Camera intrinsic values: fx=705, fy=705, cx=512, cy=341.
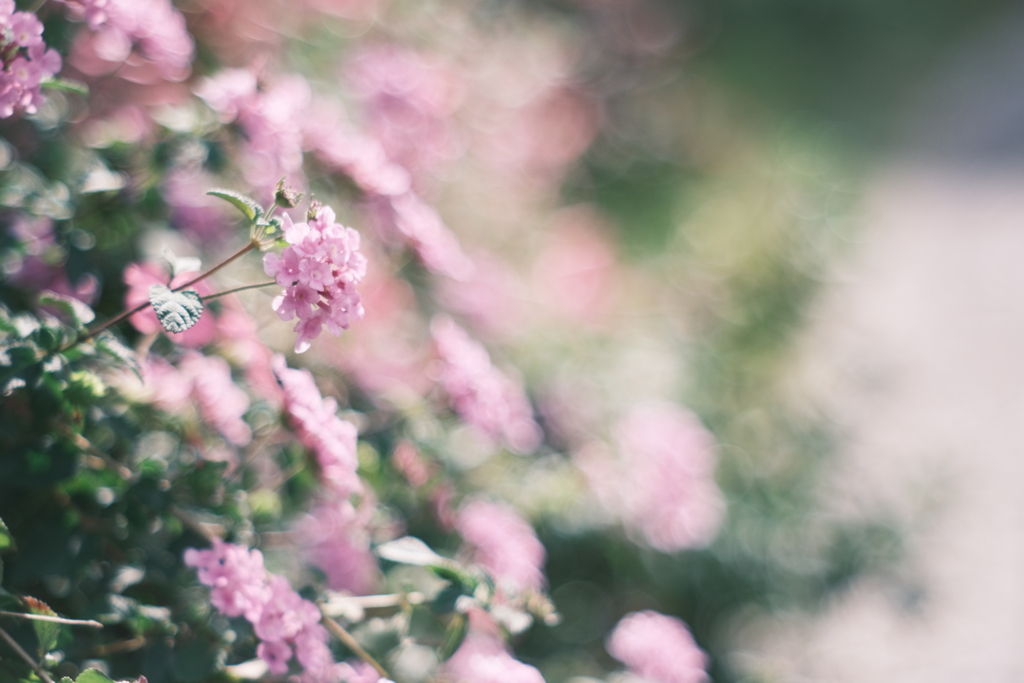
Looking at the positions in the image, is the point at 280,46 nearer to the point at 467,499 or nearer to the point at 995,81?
the point at 467,499

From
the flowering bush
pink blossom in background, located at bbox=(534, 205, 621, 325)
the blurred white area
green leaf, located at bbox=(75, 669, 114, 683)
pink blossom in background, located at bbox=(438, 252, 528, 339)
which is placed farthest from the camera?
pink blossom in background, located at bbox=(534, 205, 621, 325)

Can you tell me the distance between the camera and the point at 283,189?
0.51 metres

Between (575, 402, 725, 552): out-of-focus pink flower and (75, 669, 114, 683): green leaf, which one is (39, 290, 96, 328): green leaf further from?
(575, 402, 725, 552): out-of-focus pink flower

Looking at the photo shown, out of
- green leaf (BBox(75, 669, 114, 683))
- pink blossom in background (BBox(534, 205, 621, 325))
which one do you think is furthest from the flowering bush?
pink blossom in background (BBox(534, 205, 621, 325))

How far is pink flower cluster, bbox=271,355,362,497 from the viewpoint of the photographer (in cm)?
60

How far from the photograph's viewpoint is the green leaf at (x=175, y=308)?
1.58 ft

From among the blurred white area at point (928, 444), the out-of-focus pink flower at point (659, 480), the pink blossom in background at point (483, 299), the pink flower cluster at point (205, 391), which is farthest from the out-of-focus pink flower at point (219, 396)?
the blurred white area at point (928, 444)

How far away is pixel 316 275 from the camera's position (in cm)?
50

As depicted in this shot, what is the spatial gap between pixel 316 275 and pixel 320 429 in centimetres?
16

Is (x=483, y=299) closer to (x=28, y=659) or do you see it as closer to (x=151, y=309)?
(x=151, y=309)

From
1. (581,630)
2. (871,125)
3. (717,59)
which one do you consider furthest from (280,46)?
(871,125)

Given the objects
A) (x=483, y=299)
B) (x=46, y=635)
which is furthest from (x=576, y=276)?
(x=46, y=635)

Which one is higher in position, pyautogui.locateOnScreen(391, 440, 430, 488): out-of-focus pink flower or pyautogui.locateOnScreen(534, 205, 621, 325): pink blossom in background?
pyautogui.locateOnScreen(534, 205, 621, 325): pink blossom in background

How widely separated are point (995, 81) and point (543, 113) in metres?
4.02
